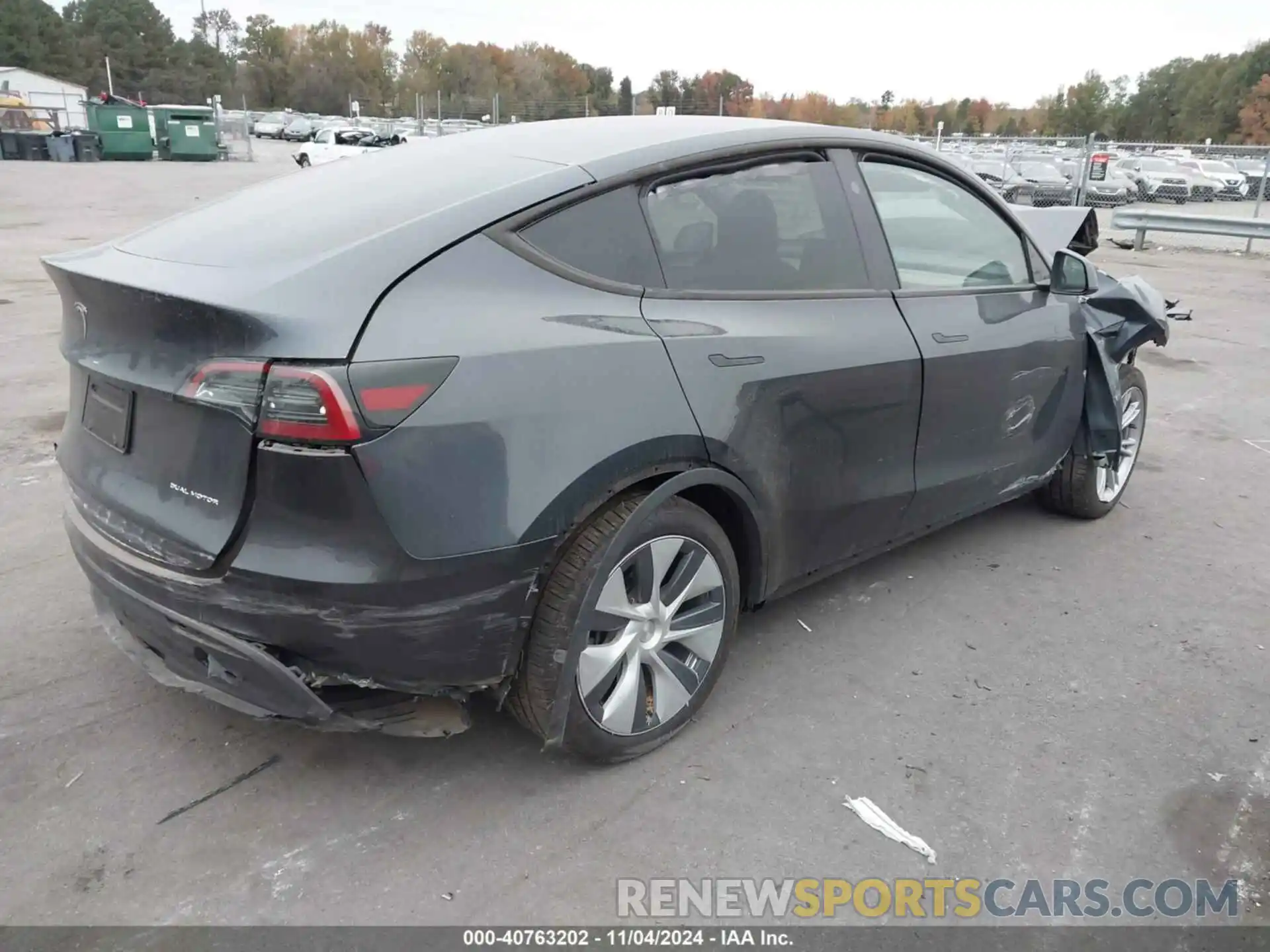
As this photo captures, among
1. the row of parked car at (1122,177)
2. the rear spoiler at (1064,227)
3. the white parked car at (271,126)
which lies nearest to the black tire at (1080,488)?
the rear spoiler at (1064,227)

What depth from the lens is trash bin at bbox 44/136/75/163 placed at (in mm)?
32344

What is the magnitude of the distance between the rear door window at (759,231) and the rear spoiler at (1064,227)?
1.70 m

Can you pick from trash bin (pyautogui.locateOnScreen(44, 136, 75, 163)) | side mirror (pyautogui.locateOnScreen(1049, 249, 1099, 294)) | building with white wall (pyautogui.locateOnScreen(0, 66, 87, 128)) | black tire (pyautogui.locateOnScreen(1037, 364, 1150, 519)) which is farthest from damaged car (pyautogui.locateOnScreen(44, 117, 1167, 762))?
building with white wall (pyautogui.locateOnScreen(0, 66, 87, 128))

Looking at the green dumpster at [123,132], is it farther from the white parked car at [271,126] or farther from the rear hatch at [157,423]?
the rear hatch at [157,423]

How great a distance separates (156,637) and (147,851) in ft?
1.71

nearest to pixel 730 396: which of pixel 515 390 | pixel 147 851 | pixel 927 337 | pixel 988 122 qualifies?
pixel 515 390

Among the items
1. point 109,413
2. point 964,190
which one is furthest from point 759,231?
point 109,413

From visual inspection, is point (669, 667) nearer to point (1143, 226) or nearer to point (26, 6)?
point (1143, 226)

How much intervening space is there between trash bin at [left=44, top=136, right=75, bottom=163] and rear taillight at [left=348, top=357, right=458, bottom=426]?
121ft

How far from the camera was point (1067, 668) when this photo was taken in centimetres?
337

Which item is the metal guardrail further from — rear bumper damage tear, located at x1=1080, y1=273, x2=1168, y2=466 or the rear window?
the rear window
